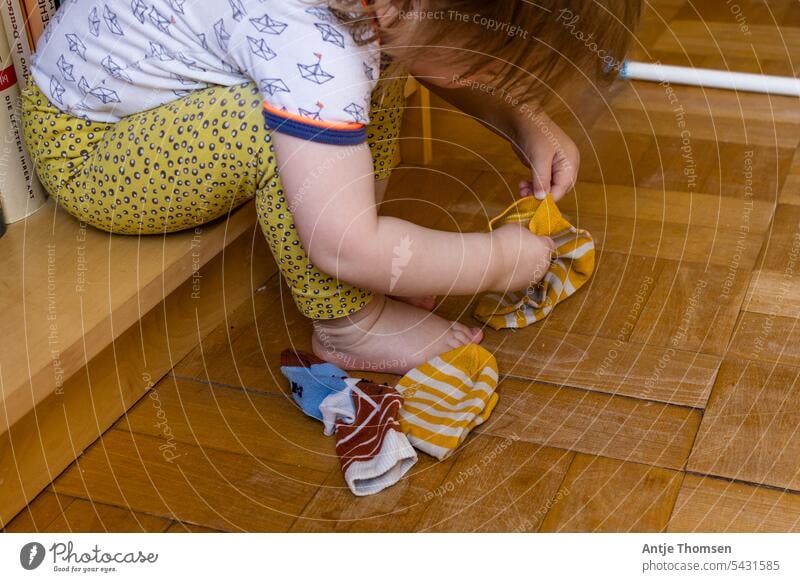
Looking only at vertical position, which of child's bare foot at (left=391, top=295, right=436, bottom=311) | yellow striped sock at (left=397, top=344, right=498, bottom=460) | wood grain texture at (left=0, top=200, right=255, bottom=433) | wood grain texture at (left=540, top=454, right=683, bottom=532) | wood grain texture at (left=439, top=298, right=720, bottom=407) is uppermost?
wood grain texture at (left=0, top=200, right=255, bottom=433)

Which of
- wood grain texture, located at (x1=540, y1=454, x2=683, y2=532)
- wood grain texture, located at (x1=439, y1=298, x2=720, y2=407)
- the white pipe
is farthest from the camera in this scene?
the white pipe

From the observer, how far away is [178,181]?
2.09ft

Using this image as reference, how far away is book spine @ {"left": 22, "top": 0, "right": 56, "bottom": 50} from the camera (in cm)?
68

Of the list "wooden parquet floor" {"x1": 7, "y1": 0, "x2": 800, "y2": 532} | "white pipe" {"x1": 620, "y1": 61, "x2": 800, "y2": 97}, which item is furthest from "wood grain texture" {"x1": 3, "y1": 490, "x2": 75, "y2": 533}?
"white pipe" {"x1": 620, "y1": 61, "x2": 800, "y2": 97}

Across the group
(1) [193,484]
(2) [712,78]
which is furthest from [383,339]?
(2) [712,78]

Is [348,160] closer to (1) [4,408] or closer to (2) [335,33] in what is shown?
(2) [335,33]

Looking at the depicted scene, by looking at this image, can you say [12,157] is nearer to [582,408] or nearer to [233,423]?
[233,423]

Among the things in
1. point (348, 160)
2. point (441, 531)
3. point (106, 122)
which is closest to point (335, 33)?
point (348, 160)

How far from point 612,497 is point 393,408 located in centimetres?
14

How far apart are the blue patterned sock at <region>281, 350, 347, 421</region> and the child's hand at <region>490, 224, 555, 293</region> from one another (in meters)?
0.12

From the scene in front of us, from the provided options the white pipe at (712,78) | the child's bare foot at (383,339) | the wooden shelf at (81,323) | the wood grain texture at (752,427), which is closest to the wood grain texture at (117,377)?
the wooden shelf at (81,323)

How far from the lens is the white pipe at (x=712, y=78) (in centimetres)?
108

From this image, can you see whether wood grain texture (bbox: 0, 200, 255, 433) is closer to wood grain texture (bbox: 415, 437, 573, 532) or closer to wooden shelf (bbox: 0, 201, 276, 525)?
wooden shelf (bbox: 0, 201, 276, 525)
